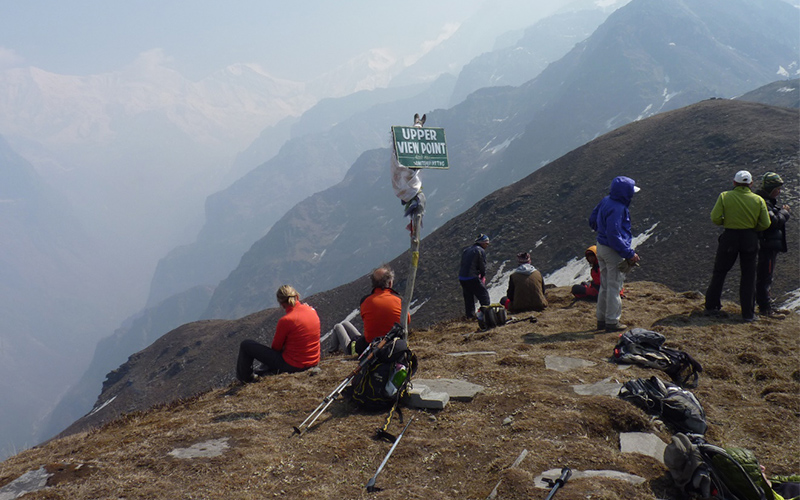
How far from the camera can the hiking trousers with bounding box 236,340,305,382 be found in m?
8.46

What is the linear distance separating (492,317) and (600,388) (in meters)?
4.93

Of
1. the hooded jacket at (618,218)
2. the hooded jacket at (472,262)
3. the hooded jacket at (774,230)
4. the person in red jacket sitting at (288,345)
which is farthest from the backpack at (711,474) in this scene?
the hooded jacket at (472,262)

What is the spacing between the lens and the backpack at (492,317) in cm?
1126

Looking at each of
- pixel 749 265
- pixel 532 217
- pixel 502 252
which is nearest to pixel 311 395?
pixel 749 265

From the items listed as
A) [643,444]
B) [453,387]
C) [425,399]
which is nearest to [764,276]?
[643,444]

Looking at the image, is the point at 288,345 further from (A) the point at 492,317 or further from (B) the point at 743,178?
(B) the point at 743,178

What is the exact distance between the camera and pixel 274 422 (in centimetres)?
632

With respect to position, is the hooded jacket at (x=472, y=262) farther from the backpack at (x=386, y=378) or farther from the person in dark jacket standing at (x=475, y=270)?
the backpack at (x=386, y=378)

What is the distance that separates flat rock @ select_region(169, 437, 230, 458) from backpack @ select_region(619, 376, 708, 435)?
4845 mm

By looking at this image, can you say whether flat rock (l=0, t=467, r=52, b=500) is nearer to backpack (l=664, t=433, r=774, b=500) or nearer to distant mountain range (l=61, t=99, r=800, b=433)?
backpack (l=664, t=433, r=774, b=500)

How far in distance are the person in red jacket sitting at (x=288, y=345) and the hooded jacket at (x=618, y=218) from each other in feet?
19.1

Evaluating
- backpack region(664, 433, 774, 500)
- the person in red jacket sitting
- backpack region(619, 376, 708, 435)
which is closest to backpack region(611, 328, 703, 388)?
backpack region(619, 376, 708, 435)

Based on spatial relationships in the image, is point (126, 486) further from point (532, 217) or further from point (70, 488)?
point (532, 217)

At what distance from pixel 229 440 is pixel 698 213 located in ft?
140
